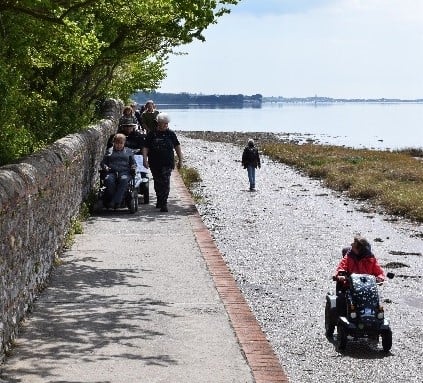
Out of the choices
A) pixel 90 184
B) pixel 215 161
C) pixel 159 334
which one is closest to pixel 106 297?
pixel 159 334

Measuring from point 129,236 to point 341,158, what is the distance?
1601 inches

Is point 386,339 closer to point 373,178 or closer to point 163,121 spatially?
point 163,121

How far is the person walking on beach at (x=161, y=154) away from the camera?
663 inches

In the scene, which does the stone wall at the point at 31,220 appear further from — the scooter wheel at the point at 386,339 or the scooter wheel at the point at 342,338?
the scooter wheel at the point at 386,339

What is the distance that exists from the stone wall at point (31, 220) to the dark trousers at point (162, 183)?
2901mm

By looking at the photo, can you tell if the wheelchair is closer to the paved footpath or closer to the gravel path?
the gravel path

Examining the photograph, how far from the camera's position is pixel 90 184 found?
1769 centimetres

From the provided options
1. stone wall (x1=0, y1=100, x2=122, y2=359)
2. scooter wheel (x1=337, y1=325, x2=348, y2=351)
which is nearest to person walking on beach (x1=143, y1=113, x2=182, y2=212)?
stone wall (x1=0, y1=100, x2=122, y2=359)

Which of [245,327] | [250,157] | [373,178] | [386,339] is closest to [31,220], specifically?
[245,327]

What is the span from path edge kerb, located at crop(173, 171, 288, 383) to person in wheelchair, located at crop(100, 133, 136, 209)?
3930 millimetres

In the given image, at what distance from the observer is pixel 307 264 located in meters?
16.8

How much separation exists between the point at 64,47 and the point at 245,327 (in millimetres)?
8913

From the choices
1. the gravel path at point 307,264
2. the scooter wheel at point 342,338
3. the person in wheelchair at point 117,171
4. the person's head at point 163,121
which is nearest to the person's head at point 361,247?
the scooter wheel at point 342,338

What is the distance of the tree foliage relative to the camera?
12.1 metres
